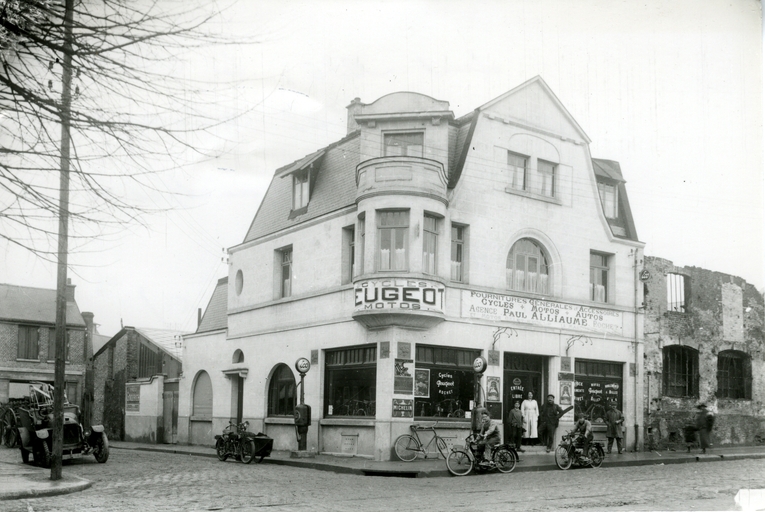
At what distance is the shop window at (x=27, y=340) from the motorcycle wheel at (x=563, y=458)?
22.3m

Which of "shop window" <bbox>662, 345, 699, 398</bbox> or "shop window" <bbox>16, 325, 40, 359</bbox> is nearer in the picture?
"shop window" <bbox>662, 345, 699, 398</bbox>

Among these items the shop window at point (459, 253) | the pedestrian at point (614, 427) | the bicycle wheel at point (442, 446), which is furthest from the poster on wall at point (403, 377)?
the pedestrian at point (614, 427)

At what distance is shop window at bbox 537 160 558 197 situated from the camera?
25.7 meters

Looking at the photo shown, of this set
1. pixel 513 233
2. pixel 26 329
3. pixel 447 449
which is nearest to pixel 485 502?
pixel 447 449

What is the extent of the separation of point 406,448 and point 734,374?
46.6 ft

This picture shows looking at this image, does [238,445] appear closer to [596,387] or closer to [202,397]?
[202,397]

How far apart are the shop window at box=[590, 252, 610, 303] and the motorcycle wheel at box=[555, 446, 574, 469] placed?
7.78m

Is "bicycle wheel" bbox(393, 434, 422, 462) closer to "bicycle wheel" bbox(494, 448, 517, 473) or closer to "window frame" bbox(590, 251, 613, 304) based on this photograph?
"bicycle wheel" bbox(494, 448, 517, 473)

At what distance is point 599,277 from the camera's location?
27.3 m

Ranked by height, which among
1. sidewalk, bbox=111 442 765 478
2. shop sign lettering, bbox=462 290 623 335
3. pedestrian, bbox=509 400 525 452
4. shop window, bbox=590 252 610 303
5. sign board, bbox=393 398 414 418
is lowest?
sidewalk, bbox=111 442 765 478

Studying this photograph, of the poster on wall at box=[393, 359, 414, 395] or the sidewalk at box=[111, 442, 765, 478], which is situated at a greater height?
the poster on wall at box=[393, 359, 414, 395]

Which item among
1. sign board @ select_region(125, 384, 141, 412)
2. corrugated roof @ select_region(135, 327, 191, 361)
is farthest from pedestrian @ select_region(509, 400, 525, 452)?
sign board @ select_region(125, 384, 141, 412)

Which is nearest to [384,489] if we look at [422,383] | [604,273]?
[422,383]

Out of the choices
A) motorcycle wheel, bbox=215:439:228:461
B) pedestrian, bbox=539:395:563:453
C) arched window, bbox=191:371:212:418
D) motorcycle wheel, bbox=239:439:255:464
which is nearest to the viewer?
motorcycle wheel, bbox=239:439:255:464
